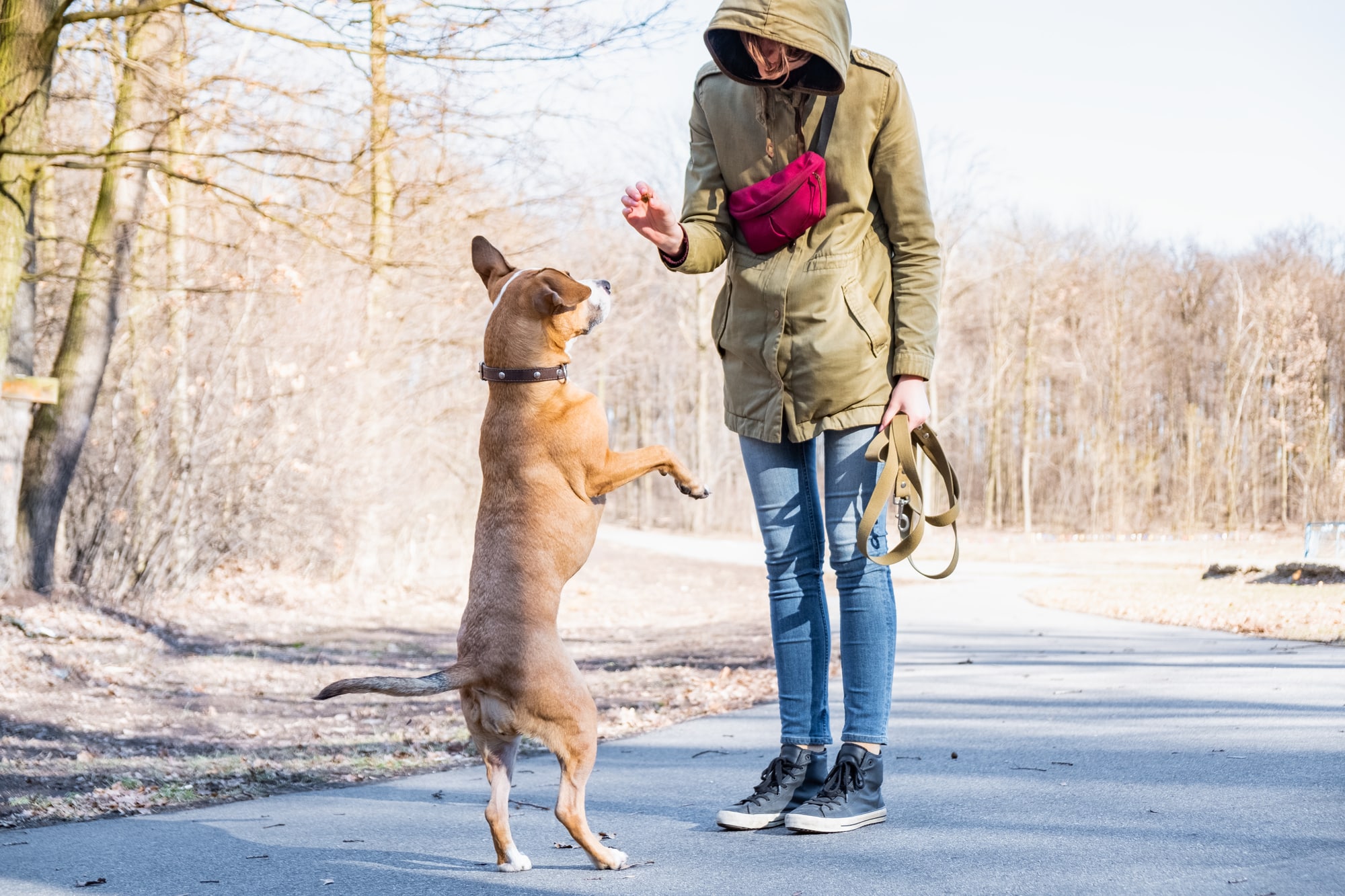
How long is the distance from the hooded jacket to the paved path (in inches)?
50.0

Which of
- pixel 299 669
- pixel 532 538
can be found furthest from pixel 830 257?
pixel 299 669

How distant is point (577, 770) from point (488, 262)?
5.51 feet

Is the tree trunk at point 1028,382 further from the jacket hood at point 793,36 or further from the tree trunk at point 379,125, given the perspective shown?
the jacket hood at point 793,36

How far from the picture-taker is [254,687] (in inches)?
317

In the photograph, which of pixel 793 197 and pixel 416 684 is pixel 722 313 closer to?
pixel 793 197

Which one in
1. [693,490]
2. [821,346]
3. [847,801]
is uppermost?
[821,346]

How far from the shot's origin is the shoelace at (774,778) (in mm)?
3494

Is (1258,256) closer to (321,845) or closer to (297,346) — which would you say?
(297,346)

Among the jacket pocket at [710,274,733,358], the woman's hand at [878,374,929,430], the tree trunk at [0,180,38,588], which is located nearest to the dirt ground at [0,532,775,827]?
the tree trunk at [0,180,38,588]

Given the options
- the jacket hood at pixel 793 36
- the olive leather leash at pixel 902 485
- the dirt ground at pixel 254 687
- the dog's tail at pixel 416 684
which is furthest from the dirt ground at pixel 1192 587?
the dog's tail at pixel 416 684

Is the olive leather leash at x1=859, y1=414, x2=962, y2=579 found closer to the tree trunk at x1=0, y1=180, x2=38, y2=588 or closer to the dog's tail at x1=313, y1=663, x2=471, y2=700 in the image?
the dog's tail at x1=313, y1=663, x2=471, y2=700

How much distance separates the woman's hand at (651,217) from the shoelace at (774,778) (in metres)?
1.63

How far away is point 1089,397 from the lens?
3838cm

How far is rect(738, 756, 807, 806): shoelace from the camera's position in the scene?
11.5 feet
